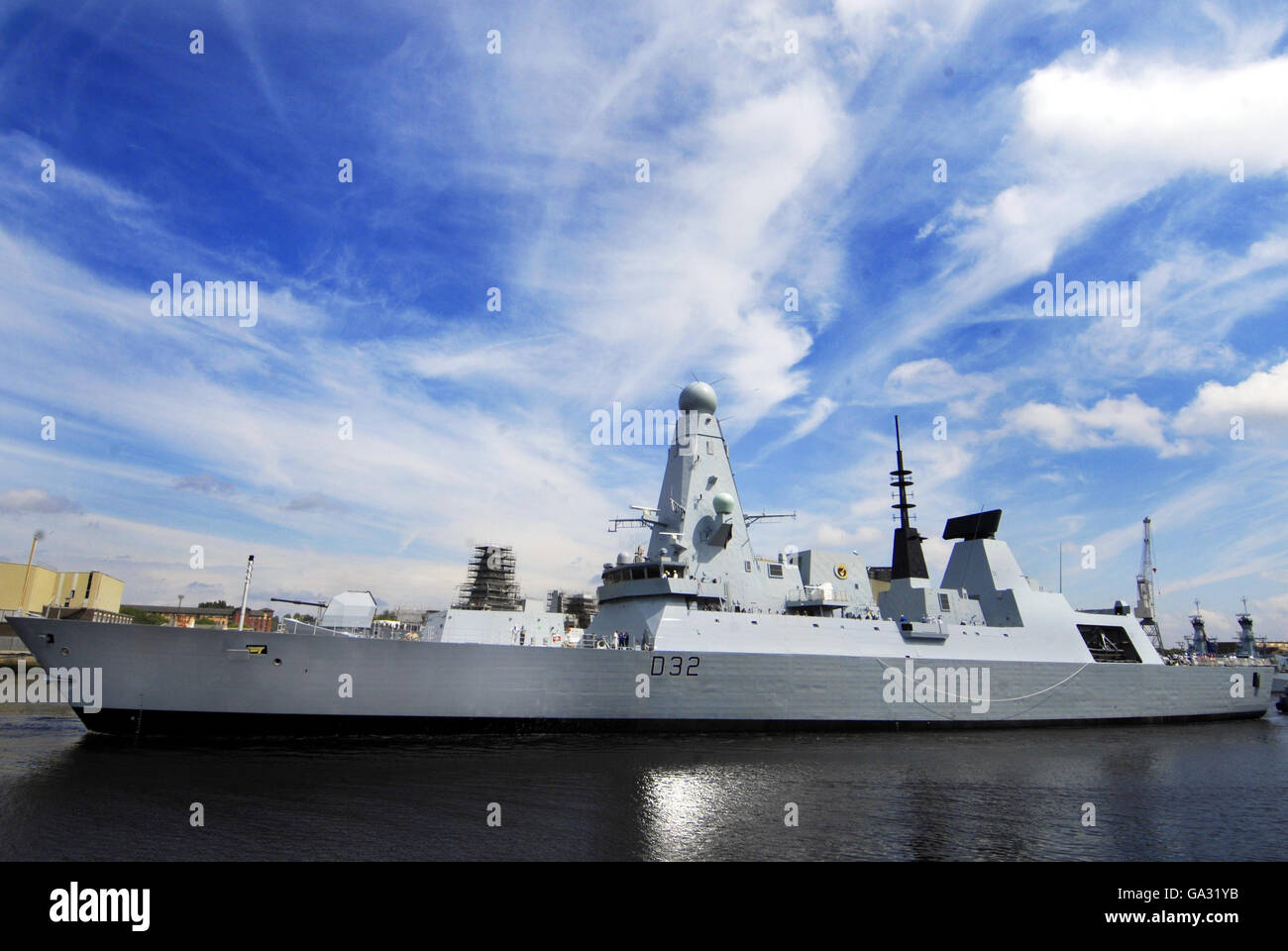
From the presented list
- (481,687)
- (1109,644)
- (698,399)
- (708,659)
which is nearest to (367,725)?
(481,687)

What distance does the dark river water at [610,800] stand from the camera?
34.1 ft

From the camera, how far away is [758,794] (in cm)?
1405

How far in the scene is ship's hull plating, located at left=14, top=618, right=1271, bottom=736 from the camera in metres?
17.4

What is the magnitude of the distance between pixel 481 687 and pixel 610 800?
7.05 meters

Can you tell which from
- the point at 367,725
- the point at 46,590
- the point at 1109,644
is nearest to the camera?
the point at 367,725

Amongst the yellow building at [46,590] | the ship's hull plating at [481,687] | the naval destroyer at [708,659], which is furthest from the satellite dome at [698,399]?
the yellow building at [46,590]

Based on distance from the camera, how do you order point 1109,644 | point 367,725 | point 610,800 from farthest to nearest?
point 1109,644 → point 367,725 → point 610,800

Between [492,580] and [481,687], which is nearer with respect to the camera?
[481,687]

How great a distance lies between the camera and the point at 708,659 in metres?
20.9
